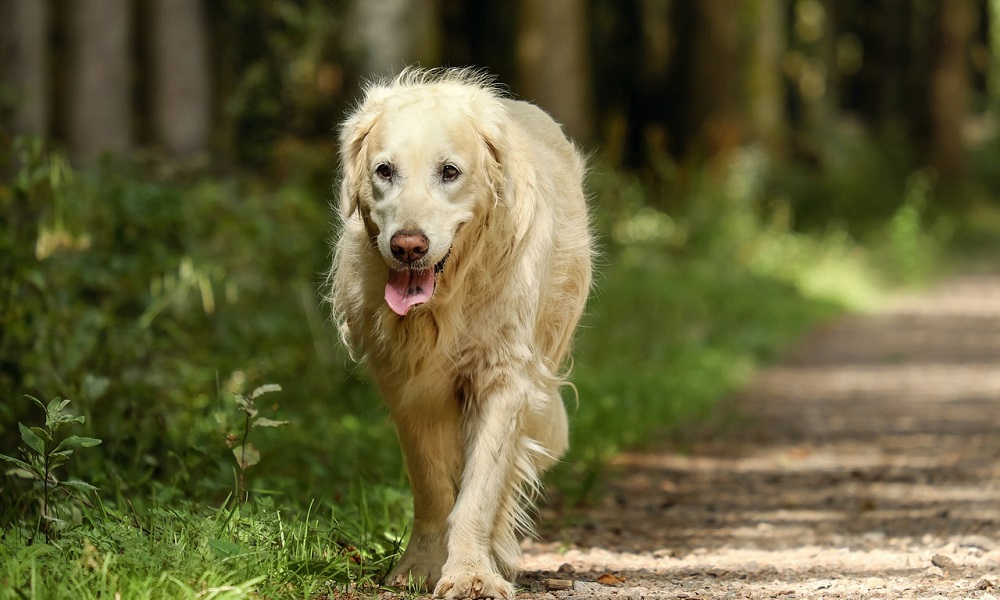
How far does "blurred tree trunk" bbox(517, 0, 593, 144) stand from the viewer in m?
14.4

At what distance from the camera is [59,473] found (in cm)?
522

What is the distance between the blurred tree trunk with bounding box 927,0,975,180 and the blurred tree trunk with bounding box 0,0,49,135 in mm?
17767

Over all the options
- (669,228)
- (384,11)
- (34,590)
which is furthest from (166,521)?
(669,228)

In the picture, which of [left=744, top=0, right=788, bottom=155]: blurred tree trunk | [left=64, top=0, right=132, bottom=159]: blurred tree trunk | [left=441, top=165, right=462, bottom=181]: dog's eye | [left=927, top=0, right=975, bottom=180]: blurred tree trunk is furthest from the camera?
[left=927, top=0, right=975, bottom=180]: blurred tree trunk

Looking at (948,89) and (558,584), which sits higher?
(558,584)

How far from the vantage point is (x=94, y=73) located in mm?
9344

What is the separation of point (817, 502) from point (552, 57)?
29.8 feet

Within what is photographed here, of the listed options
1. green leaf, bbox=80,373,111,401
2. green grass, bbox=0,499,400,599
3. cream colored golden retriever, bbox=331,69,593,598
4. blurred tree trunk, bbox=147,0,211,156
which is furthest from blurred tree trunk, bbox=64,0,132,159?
green grass, bbox=0,499,400,599

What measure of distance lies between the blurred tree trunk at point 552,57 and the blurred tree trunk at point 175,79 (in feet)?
16.7

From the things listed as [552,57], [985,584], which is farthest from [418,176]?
[552,57]

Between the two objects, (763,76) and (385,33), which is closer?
(385,33)

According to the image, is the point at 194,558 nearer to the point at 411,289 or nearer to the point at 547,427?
the point at 411,289

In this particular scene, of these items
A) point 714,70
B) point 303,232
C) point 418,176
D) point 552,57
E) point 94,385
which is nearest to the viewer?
point 418,176

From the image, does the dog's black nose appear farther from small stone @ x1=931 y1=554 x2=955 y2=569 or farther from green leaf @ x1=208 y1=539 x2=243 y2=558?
small stone @ x1=931 y1=554 x2=955 y2=569
